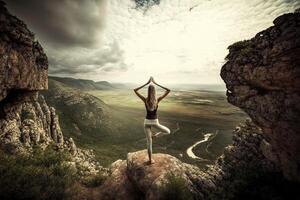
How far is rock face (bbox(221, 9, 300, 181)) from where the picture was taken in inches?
487

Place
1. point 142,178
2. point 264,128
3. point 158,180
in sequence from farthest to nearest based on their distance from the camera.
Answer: point 264,128 < point 142,178 < point 158,180

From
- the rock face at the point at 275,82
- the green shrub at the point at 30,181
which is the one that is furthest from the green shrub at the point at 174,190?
the rock face at the point at 275,82

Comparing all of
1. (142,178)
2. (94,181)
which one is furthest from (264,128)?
(94,181)

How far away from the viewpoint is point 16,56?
11.9 meters

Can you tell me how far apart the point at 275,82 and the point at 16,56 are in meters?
20.8

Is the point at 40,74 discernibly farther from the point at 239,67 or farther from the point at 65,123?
the point at 65,123

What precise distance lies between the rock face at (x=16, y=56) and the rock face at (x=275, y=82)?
19.9 metres

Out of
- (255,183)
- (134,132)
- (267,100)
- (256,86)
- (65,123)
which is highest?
(256,86)

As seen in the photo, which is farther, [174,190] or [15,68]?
[15,68]

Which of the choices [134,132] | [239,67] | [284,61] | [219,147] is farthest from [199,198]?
[134,132]

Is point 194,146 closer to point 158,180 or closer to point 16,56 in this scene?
point 158,180

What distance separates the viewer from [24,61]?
509 inches

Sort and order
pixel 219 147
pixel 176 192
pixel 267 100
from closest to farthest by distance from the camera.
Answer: pixel 176 192 → pixel 267 100 → pixel 219 147

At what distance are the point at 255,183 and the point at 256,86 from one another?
9.56 meters
